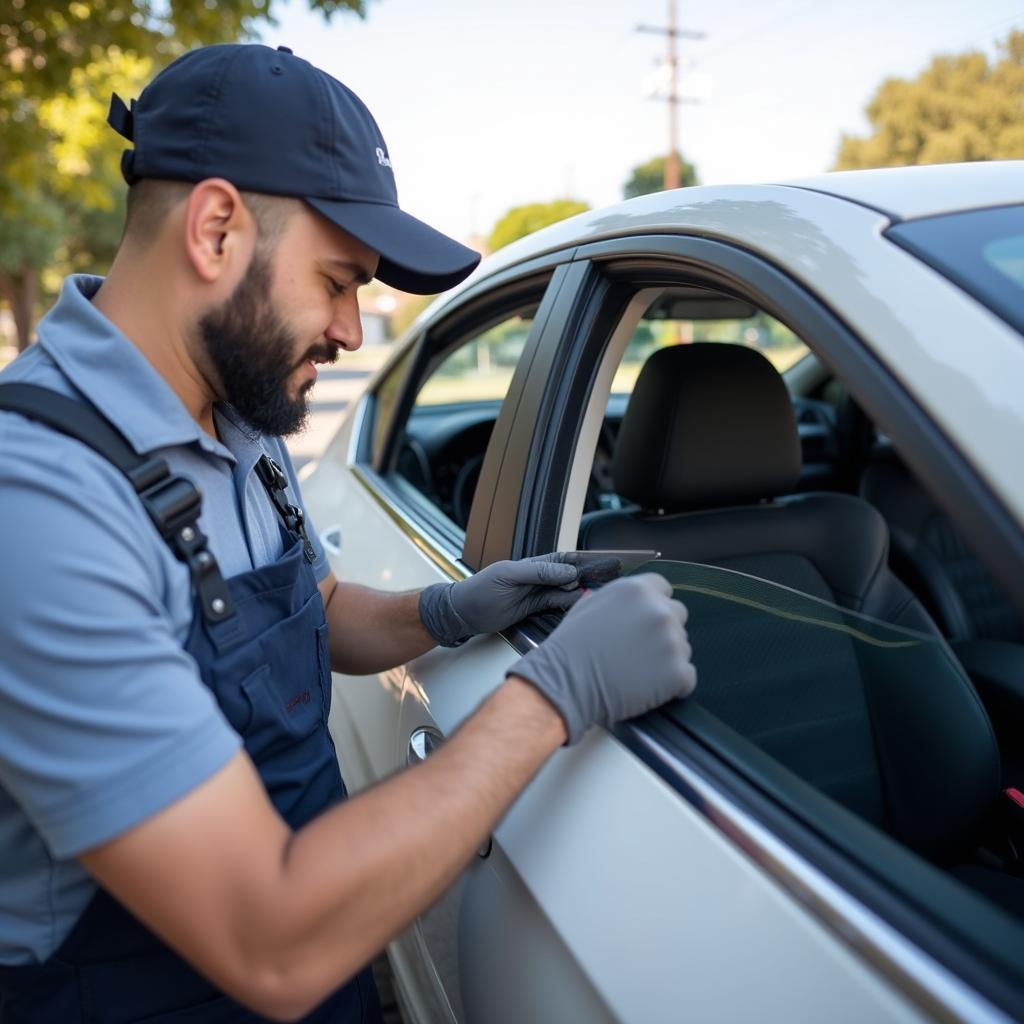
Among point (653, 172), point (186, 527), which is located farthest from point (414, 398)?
point (653, 172)

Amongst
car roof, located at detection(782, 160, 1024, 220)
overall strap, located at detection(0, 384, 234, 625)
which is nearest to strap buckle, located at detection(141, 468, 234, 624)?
overall strap, located at detection(0, 384, 234, 625)

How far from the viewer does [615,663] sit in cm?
102

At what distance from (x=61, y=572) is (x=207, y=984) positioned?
60 centimetres

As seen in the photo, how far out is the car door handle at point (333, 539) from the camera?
237 cm

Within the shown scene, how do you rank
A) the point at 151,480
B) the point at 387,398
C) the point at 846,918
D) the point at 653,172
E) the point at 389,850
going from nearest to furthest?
the point at 846,918 → the point at 389,850 → the point at 151,480 → the point at 387,398 → the point at 653,172

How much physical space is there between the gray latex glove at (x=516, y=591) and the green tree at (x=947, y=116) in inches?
978

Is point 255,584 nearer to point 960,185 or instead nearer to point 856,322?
→ point 856,322

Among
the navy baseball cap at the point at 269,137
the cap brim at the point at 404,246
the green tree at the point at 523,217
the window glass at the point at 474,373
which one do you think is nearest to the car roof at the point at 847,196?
the cap brim at the point at 404,246

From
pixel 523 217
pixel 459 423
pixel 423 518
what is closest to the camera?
pixel 423 518

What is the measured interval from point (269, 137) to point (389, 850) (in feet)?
2.94

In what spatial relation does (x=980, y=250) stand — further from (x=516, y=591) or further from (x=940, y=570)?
(x=940, y=570)

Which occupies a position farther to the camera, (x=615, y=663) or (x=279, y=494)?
(x=279, y=494)

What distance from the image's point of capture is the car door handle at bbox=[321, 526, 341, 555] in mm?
2370

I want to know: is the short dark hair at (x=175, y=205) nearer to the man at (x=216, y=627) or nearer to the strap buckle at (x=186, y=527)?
the man at (x=216, y=627)
